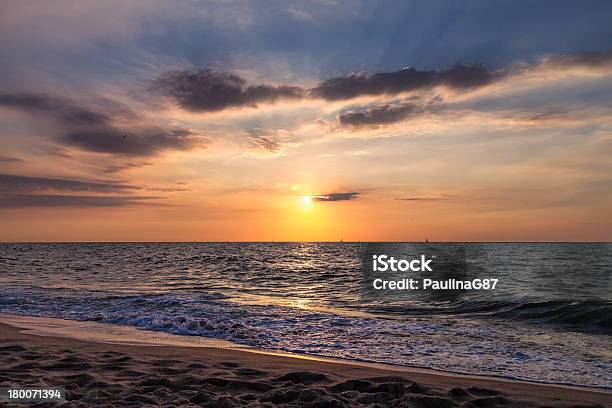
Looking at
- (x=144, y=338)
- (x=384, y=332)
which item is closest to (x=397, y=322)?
(x=384, y=332)

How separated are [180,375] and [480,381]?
5419 millimetres

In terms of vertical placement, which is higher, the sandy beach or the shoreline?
the sandy beach

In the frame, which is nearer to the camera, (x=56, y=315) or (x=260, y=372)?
(x=260, y=372)

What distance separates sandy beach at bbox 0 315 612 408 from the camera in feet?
20.6

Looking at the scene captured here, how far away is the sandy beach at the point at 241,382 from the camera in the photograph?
628 cm

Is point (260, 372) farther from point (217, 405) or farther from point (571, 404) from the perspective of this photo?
point (571, 404)

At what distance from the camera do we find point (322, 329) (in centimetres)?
1354

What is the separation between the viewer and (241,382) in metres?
7.21

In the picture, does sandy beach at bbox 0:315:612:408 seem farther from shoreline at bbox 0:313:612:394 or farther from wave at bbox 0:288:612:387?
wave at bbox 0:288:612:387

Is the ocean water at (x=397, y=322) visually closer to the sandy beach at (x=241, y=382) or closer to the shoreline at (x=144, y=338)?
the shoreline at (x=144, y=338)

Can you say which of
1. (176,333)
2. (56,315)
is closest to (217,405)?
(176,333)

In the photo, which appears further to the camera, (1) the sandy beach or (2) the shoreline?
(2) the shoreline

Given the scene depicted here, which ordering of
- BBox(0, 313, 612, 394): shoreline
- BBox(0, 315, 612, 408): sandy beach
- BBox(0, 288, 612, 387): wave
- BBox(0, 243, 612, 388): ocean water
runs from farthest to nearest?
1. BBox(0, 243, 612, 388): ocean water
2. BBox(0, 288, 612, 387): wave
3. BBox(0, 313, 612, 394): shoreline
4. BBox(0, 315, 612, 408): sandy beach

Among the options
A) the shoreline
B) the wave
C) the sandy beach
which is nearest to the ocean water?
the wave
